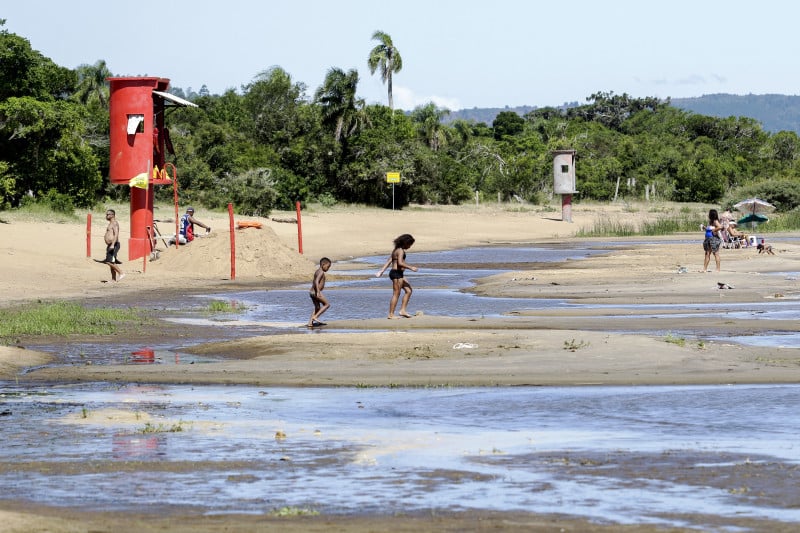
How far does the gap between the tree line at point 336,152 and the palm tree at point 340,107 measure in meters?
0.08

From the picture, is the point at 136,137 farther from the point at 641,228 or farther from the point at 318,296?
the point at 641,228

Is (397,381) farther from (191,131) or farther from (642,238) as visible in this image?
(191,131)

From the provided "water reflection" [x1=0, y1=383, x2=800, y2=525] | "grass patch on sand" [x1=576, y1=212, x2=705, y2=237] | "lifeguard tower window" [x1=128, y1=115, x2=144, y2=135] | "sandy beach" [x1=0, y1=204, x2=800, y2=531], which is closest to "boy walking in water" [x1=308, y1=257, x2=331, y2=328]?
"sandy beach" [x1=0, y1=204, x2=800, y2=531]

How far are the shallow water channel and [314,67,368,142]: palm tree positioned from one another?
57578 mm

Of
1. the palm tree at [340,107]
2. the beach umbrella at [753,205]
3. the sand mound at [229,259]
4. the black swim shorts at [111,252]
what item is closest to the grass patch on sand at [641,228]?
the beach umbrella at [753,205]

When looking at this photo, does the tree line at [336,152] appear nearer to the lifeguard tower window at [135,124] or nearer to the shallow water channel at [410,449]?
the lifeguard tower window at [135,124]

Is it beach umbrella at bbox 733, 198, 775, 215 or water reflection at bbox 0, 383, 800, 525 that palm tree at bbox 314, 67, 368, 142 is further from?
water reflection at bbox 0, 383, 800, 525

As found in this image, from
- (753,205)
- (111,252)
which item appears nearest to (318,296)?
(111,252)

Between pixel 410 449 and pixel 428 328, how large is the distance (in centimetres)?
948

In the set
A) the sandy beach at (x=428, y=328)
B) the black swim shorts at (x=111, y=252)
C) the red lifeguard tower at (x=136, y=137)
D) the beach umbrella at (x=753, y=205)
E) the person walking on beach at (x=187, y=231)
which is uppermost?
Answer: the red lifeguard tower at (x=136, y=137)

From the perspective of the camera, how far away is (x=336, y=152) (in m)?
70.8

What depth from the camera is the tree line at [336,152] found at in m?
47.5

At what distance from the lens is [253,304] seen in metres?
26.0

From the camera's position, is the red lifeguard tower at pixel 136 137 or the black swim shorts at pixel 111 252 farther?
the red lifeguard tower at pixel 136 137
